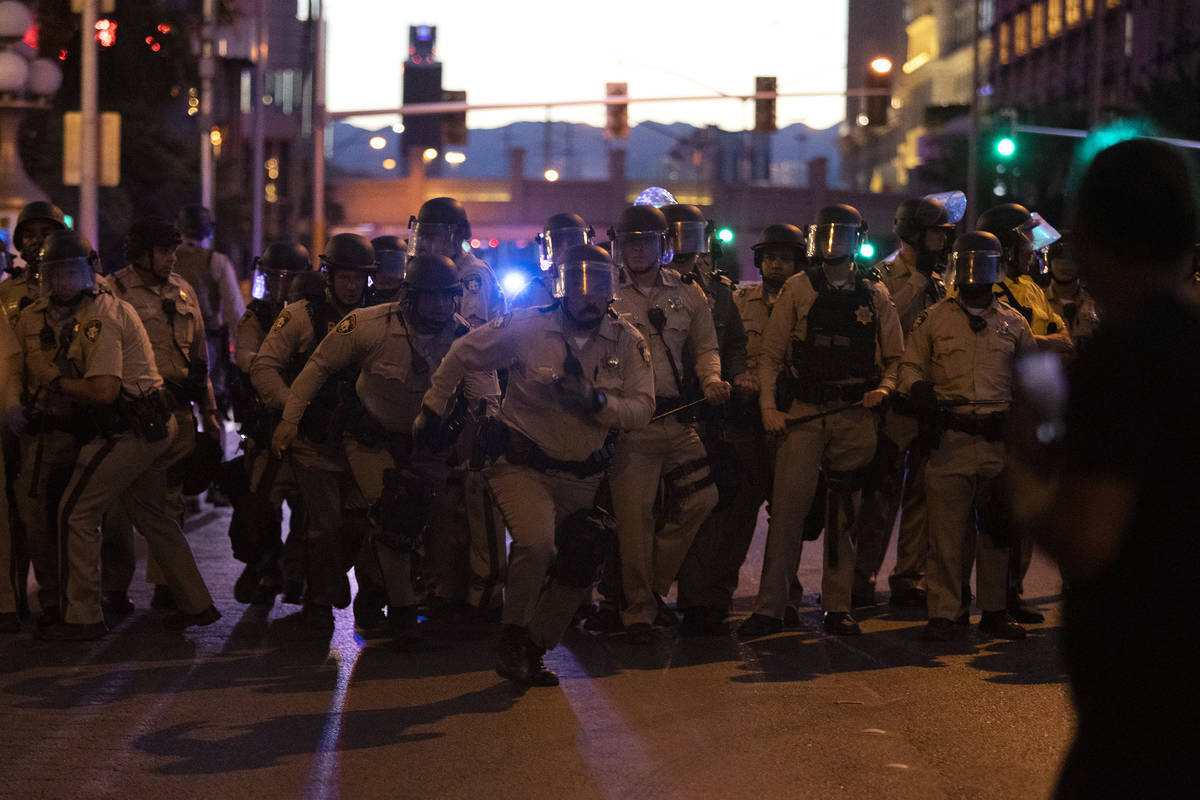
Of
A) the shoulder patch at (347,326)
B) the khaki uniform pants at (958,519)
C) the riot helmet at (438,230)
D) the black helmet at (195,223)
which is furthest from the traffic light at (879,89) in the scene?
the shoulder patch at (347,326)

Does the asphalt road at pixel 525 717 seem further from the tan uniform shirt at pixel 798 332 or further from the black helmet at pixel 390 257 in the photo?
the black helmet at pixel 390 257

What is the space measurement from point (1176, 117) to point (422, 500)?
3832cm

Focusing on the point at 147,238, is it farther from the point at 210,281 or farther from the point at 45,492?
the point at 210,281

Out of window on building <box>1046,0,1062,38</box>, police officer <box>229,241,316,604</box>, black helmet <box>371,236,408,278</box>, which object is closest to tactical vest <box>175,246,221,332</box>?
police officer <box>229,241,316,604</box>

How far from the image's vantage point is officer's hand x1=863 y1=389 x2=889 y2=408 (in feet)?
29.8

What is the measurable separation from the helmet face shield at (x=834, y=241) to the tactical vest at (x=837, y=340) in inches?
6.8

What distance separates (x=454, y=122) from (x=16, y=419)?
72.4 feet

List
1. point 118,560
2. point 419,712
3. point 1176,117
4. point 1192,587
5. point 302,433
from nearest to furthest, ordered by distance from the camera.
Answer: point 1192,587 → point 419,712 → point 302,433 → point 118,560 → point 1176,117

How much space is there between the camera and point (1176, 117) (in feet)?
141

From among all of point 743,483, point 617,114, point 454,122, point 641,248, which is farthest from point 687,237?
point 617,114

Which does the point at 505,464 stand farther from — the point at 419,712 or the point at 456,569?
the point at 456,569

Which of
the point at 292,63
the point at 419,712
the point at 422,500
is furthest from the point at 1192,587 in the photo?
the point at 292,63

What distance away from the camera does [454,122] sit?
30234 mm

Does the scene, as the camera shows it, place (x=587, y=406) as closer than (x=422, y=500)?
Yes
